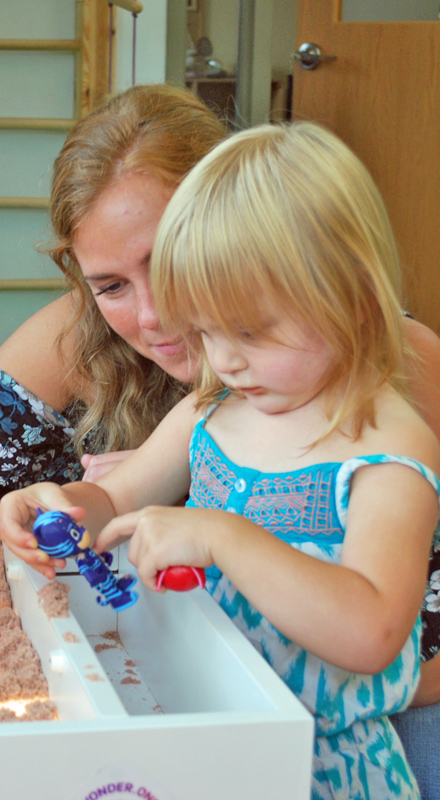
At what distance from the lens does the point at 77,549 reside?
0.60 metres

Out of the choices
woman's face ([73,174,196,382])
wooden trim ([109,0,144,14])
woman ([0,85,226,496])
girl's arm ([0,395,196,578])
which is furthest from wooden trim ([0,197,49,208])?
girl's arm ([0,395,196,578])

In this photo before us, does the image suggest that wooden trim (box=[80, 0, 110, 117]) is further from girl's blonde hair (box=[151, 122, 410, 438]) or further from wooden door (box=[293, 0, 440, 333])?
girl's blonde hair (box=[151, 122, 410, 438])

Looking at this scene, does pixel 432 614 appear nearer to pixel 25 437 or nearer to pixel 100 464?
pixel 100 464

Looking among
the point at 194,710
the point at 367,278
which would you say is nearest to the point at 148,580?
the point at 194,710

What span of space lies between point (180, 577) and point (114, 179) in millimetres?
562

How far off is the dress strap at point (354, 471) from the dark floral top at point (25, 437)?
2.33 feet

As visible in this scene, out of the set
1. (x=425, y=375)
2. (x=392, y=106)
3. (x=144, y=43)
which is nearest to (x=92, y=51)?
(x=144, y=43)

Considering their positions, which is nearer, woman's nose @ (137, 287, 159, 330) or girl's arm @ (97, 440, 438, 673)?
girl's arm @ (97, 440, 438, 673)

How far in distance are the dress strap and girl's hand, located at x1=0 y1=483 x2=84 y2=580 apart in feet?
0.74

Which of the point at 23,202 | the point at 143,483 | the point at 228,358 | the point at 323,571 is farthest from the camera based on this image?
the point at 23,202

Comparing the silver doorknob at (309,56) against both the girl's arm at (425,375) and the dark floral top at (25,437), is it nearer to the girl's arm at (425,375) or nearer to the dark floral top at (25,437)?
the dark floral top at (25,437)

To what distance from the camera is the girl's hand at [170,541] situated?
594 mm

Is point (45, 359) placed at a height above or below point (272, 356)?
below

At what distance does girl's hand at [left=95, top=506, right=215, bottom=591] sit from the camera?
594 millimetres
